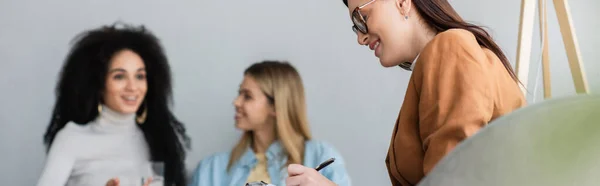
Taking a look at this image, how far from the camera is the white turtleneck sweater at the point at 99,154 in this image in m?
1.94

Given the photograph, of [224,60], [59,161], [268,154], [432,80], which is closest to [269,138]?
[268,154]

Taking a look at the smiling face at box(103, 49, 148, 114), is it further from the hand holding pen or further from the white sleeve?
the hand holding pen

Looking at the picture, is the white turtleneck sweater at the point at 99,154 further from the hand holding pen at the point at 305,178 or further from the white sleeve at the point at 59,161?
the hand holding pen at the point at 305,178

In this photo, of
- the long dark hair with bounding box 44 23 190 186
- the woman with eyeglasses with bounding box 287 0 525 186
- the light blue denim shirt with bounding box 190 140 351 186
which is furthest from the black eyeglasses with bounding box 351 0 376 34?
the long dark hair with bounding box 44 23 190 186

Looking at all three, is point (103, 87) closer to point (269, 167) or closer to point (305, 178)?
point (269, 167)

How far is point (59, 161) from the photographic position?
6.44 feet

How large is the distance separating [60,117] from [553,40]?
139 cm

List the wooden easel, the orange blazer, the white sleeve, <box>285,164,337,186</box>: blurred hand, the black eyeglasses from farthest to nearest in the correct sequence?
the white sleeve → the wooden easel → the black eyeglasses → <box>285,164,337,186</box>: blurred hand → the orange blazer

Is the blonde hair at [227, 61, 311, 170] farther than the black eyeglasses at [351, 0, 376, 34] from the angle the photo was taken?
Yes

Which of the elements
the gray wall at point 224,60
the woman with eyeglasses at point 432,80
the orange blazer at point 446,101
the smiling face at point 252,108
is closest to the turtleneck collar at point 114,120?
the gray wall at point 224,60

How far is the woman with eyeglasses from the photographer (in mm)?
594

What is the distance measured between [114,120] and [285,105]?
477mm

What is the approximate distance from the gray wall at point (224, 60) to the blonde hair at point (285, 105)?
0.03 meters

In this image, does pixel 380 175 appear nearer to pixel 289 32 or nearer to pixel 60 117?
pixel 289 32
